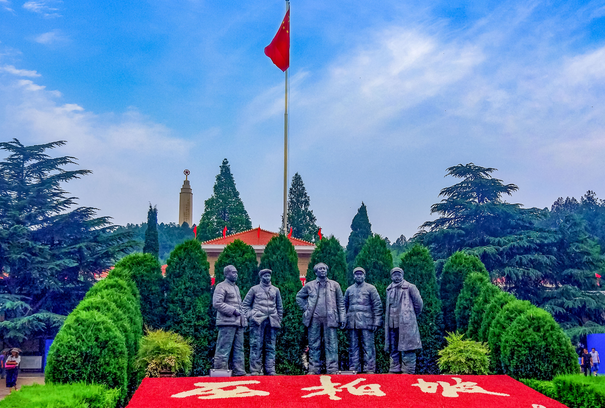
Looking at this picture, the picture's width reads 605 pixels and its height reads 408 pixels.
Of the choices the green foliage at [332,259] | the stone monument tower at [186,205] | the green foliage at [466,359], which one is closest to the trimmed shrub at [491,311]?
the green foliage at [466,359]

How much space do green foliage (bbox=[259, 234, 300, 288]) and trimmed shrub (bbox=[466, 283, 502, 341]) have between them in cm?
334

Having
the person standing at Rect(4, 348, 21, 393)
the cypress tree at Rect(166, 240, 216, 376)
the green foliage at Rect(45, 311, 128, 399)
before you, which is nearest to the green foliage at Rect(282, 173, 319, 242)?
the person standing at Rect(4, 348, 21, 393)

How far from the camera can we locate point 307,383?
6.81 metres

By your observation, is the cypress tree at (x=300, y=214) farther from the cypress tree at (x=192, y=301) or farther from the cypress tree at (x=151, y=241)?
the cypress tree at (x=192, y=301)

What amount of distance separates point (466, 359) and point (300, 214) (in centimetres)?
2515

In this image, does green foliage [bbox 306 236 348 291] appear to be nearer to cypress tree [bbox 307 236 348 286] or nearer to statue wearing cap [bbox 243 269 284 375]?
cypress tree [bbox 307 236 348 286]

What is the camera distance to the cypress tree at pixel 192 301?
30.7ft

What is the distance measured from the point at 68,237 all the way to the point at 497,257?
56.2ft

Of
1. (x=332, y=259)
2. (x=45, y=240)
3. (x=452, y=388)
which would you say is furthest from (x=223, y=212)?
(x=452, y=388)

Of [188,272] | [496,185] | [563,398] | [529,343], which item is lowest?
[563,398]

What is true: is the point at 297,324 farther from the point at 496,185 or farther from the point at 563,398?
the point at 496,185

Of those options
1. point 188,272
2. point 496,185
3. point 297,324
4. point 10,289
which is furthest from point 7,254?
point 496,185

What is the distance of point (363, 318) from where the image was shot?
8289mm

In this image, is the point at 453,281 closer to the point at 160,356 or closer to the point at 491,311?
the point at 491,311
